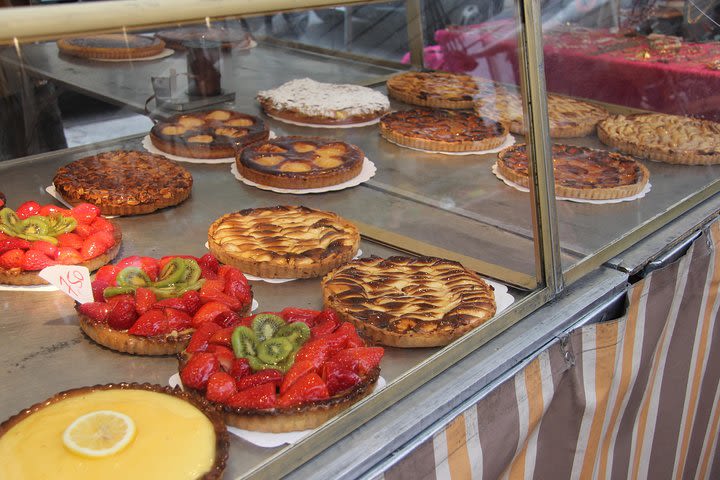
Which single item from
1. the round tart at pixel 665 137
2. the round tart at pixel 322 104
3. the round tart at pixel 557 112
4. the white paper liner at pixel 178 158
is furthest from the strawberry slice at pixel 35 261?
the round tart at pixel 665 137

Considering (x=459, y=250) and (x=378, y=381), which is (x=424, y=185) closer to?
(x=459, y=250)

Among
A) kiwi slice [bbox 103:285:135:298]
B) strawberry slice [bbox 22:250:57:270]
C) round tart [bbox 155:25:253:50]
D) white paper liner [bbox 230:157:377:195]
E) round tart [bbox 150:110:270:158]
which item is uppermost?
round tart [bbox 155:25:253:50]

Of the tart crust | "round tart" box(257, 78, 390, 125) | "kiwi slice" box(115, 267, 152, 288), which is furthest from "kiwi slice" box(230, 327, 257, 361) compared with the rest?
"round tart" box(257, 78, 390, 125)

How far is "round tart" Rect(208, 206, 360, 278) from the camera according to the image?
98.7 inches

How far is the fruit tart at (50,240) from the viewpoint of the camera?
2.32 meters

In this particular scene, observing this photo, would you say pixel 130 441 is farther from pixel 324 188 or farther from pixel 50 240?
pixel 324 188

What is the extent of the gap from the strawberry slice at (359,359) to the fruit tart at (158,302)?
38 cm

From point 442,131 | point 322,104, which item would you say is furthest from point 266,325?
point 322,104

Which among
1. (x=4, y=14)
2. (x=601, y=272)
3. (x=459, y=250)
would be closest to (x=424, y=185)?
(x=459, y=250)

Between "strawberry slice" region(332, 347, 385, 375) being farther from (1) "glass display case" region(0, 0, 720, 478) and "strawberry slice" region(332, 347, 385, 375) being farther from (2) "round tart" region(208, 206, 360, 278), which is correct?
(2) "round tart" region(208, 206, 360, 278)

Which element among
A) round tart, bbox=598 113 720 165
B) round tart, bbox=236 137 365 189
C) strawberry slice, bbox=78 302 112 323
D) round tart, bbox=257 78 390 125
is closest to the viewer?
strawberry slice, bbox=78 302 112 323

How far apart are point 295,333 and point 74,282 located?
→ 2.20ft

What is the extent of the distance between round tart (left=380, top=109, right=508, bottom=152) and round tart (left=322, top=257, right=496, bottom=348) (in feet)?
4.60

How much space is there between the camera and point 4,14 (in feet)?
4.38
